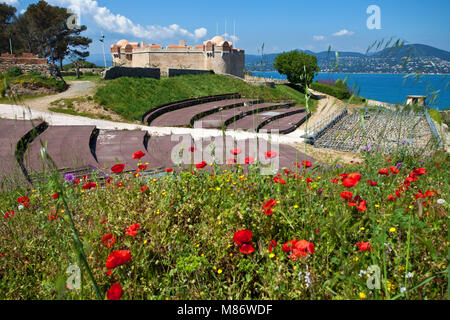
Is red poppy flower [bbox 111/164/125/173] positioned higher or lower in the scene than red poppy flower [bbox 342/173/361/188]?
lower

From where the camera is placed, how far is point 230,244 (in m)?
1.94

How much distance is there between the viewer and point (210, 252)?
1979mm

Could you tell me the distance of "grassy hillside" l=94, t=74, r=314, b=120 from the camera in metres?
17.3

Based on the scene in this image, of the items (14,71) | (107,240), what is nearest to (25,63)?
(14,71)

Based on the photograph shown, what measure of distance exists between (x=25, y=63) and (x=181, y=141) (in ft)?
48.2

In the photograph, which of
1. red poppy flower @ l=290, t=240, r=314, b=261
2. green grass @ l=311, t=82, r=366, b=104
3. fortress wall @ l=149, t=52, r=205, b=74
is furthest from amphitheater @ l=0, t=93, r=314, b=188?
green grass @ l=311, t=82, r=366, b=104

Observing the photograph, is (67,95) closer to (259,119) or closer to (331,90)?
(259,119)

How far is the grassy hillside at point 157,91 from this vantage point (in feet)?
56.9

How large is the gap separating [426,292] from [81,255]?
1676 mm

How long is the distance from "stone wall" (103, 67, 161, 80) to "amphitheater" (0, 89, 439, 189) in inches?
192

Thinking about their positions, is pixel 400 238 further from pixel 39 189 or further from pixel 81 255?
pixel 39 189

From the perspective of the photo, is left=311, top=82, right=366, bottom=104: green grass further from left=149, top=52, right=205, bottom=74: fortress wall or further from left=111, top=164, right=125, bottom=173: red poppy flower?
left=111, top=164, right=125, bottom=173: red poppy flower
